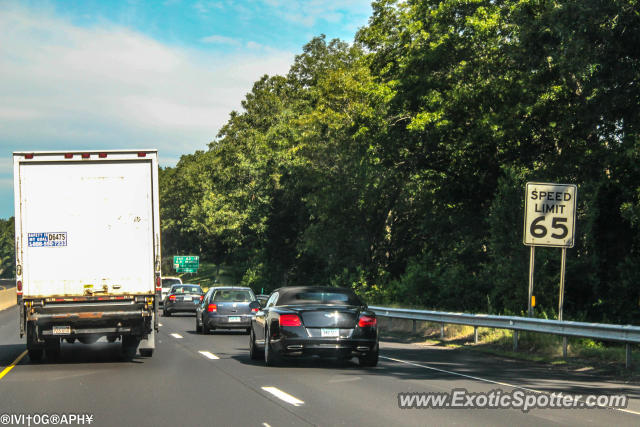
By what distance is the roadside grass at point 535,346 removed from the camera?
14.3 metres

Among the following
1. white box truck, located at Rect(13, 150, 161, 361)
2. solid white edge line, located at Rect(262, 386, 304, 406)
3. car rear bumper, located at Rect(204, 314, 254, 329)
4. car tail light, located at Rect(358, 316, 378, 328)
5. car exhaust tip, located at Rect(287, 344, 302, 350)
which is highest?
white box truck, located at Rect(13, 150, 161, 361)

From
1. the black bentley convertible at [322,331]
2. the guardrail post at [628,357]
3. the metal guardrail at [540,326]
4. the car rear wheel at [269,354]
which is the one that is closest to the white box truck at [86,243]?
the car rear wheel at [269,354]

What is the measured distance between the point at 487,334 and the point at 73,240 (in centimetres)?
1025

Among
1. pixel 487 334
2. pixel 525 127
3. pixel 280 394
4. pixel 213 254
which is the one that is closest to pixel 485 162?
pixel 525 127

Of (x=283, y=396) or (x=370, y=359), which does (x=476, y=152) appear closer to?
(x=370, y=359)

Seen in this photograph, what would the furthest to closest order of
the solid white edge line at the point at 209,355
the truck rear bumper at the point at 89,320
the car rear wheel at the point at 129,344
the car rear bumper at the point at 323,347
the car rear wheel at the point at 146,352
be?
the car rear wheel at the point at 129,344, the solid white edge line at the point at 209,355, the car rear wheel at the point at 146,352, the truck rear bumper at the point at 89,320, the car rear bumper at the point at 323,347

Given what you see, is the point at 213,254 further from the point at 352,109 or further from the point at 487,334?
the point at 487,334

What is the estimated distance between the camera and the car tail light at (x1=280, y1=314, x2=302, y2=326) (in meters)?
13.9

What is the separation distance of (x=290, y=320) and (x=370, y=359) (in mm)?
1554

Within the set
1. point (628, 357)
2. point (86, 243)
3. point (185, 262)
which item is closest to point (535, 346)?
point (628, 357)

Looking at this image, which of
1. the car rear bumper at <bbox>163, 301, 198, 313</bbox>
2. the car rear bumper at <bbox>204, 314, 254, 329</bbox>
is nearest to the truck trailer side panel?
the car rear bumper at <bbox>204, 314, 254, 329</bbox>

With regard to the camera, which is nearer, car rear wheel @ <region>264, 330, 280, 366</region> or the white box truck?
car rear wheel @ <region>264, 330, 280, 366</region>

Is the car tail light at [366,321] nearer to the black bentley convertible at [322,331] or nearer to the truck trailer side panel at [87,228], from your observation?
the black bentley convertible at [322,331]

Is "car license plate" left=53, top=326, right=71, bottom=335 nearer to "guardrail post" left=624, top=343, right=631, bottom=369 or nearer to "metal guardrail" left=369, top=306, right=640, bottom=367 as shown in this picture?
"metal guardrail" left=369, top=306, right=640, bottom=367
